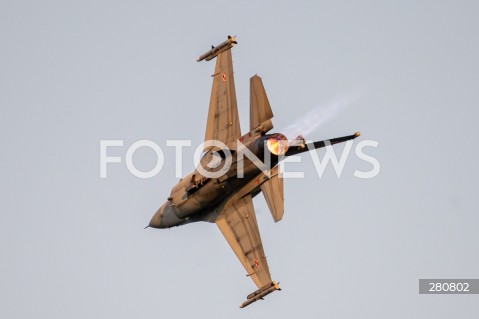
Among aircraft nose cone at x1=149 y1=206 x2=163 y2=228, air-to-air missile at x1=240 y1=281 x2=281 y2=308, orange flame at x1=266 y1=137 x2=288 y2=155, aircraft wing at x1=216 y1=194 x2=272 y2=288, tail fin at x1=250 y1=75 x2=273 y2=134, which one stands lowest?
air-to-air missile at x1=240 y1=281 x2=281 y2=308

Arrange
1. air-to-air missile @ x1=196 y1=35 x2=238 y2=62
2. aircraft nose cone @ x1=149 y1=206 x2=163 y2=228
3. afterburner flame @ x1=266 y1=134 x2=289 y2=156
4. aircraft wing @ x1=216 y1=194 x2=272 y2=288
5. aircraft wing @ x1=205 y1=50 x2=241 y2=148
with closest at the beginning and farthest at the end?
afterburner flame @ x1=266 y1=134 x2=289 y2=156
aircraft wing @ x1=216 y1=194 x2=272 y2=288
aircraft wing @ x1=205 y1=50 x2=241 y2=148
air-to-air missile @ x1=196 y1=35 x2=238 y2=62
aircraft nose cone @ x1=149 y1=206 x2=163 y2=228

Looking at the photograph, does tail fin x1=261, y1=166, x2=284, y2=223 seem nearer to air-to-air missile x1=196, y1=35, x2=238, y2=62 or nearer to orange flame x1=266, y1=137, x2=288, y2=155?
orange flame x1=266, y1=137, x2=288, y2=155

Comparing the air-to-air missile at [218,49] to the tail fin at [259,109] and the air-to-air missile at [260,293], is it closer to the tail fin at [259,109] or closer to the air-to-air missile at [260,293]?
the tail fin at [259,109]

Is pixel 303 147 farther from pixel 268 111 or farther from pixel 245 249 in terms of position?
pixel 245 249

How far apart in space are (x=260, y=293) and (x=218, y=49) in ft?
43.5

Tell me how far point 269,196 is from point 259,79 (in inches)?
220

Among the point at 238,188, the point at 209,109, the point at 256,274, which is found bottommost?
the point at 256,274

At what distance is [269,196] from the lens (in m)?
57.8

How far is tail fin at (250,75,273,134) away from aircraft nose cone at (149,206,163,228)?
8.67 metres

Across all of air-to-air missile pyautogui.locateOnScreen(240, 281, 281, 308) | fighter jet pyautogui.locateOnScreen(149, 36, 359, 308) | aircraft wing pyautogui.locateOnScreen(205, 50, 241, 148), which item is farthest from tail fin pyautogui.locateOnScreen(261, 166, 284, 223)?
air-to-air missile pyautogui.locateOnScreen(240, 281, 281, 308)

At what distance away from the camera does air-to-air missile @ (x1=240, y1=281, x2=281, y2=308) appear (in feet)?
191

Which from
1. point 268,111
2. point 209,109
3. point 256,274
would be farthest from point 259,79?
point 256,274

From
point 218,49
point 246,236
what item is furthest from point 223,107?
point 246,236

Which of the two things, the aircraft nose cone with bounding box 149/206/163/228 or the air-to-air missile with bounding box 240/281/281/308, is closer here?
the air-to-air missile with bounding box 240/281/281/308
